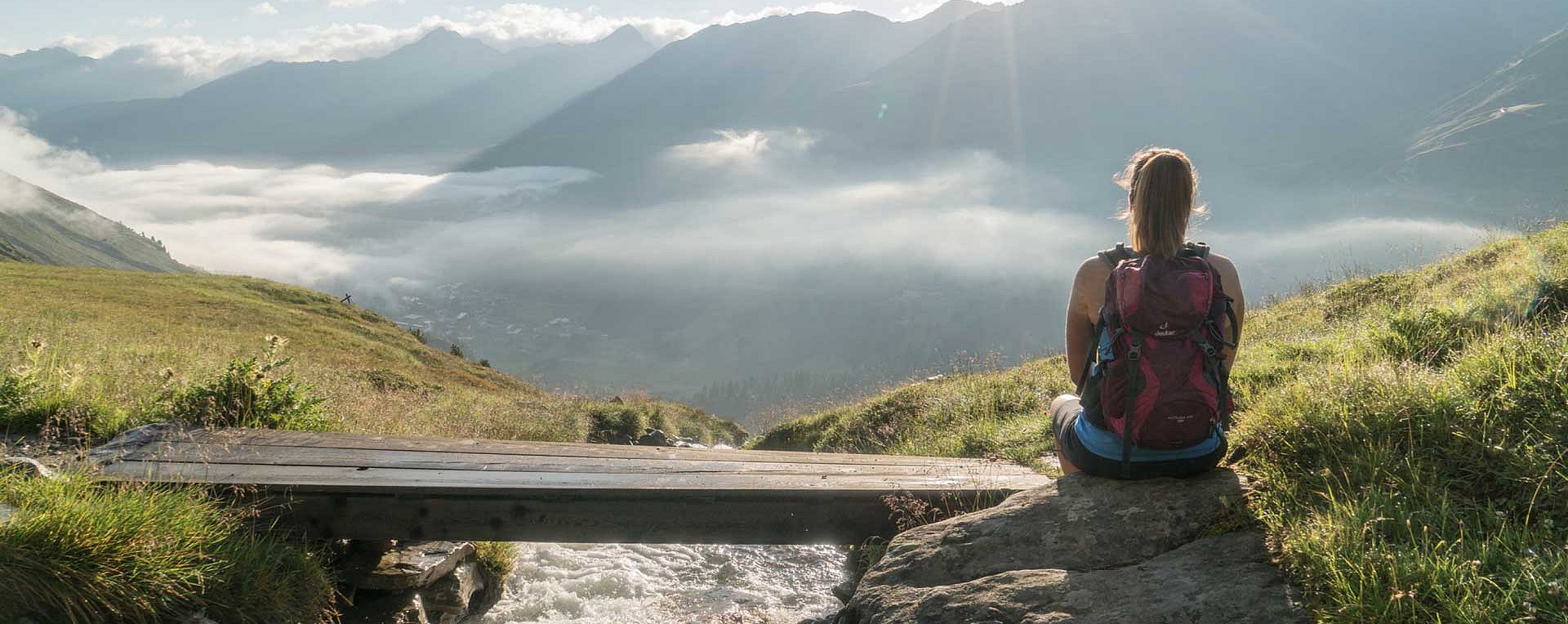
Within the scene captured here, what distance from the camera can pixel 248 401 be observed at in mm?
8023

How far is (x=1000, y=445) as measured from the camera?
8.89 metres

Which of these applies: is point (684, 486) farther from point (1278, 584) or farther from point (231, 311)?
point (231, 311)

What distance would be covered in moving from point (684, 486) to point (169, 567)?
10.3 feet

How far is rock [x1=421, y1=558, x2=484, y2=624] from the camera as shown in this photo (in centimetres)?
754

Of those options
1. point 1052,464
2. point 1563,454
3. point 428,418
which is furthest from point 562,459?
point 428,418

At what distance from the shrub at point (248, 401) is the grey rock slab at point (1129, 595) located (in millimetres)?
6646

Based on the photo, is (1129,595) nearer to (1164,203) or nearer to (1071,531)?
(1071,531)

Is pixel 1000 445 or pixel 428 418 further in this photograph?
pixel 428 418

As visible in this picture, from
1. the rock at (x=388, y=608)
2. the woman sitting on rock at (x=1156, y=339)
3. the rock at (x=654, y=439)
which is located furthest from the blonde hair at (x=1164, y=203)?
the rock at (x=654, y=439)

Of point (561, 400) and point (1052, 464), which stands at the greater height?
point (1052, 464)

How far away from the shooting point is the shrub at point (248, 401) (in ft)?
25.6

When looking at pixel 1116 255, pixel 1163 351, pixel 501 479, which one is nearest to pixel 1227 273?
pixel 1116 255

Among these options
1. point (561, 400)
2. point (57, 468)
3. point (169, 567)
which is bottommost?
point (561, 400)

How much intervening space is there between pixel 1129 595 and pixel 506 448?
5.58m
